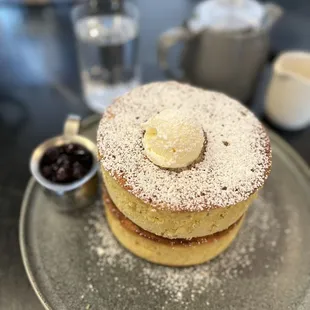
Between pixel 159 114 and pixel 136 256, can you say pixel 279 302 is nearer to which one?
pixel 136 256

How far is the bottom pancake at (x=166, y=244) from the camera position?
3.86ft

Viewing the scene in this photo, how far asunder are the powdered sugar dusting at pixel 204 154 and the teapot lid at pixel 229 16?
461mm

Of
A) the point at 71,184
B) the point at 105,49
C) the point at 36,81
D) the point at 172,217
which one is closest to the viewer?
the point at 172,217

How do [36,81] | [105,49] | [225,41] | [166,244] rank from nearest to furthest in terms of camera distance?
[166,244]
[225,41]
[105,49]
[36,81]

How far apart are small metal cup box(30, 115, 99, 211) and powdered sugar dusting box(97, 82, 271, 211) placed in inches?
7.2

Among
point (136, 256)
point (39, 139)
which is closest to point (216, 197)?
point (136, 256)

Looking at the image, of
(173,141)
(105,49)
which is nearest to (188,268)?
(173,141)

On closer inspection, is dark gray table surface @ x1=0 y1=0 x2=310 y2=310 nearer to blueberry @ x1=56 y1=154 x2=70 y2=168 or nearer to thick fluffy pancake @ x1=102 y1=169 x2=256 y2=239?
blueberry @ x1=56 y1=154 x2=70 y2=168

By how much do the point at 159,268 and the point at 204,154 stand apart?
15.0 inches

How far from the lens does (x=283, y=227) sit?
1384 mm

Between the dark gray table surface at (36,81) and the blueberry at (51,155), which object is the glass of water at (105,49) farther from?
the blueberry at (51,155)

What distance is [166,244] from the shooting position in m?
1.18

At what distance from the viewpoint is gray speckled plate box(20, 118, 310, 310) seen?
120 cm

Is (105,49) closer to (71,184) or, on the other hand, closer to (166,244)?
(71,184)
